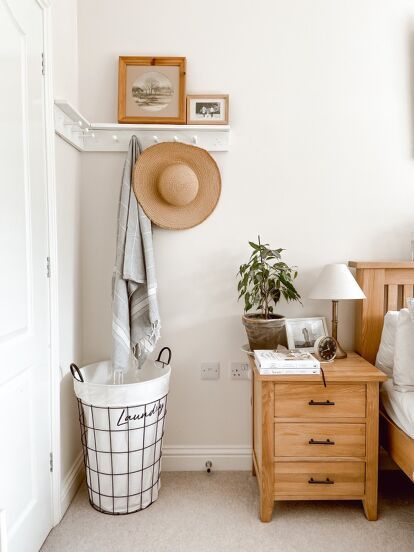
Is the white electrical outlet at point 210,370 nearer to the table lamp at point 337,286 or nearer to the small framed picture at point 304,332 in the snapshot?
the small framed picture at point 304,332

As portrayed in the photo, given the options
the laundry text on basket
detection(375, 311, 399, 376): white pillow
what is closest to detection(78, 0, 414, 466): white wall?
detection(375, 311, 399, 376): white pillow

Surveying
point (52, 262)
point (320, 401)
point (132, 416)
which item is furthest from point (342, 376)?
point (52, 262)

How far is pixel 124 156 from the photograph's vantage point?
235 cm

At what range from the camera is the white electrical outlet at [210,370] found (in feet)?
7.94

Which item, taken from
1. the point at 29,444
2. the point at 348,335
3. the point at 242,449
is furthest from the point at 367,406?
the point at 29,444

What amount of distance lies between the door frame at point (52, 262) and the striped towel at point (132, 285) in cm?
33

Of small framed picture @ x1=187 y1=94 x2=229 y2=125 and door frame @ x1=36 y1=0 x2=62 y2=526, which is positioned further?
small framed picture @ x1=187 y1=94 x2=229 y2=125

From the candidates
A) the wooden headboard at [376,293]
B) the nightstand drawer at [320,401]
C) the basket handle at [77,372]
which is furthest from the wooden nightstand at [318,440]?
the basket handle at [77,372]

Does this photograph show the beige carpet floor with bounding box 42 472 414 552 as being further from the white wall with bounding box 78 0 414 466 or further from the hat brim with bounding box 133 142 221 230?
the hat brim with bounding box 133 142 221 230

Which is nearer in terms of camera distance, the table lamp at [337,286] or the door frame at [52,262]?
the door frame at [52,262]

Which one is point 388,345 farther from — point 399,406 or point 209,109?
point 209,109

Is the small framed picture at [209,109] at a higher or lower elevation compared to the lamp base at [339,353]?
higher

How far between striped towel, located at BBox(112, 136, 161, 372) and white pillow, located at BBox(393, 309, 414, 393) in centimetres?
110

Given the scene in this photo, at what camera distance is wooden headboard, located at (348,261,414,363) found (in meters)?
2.25
